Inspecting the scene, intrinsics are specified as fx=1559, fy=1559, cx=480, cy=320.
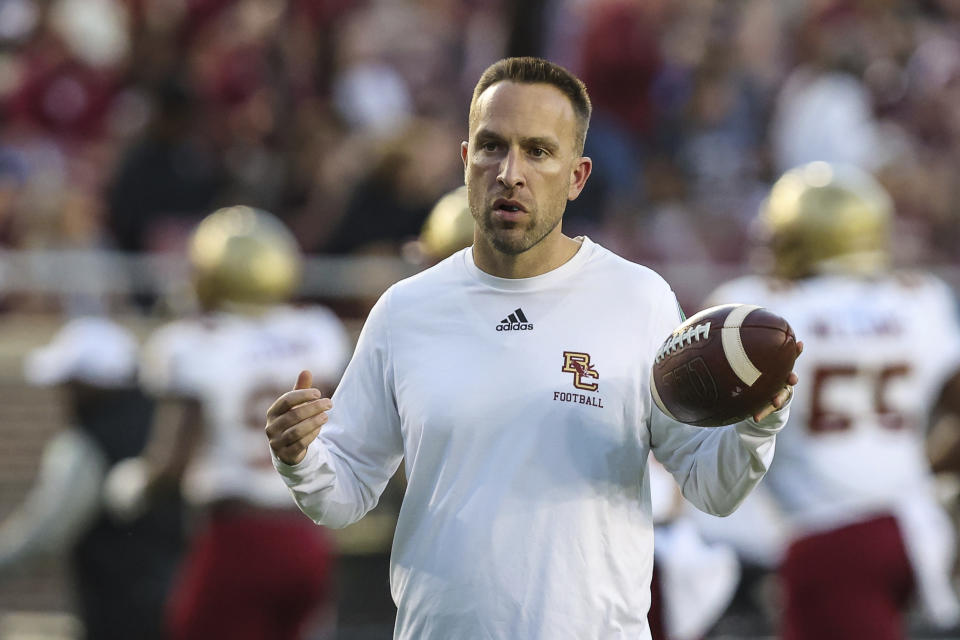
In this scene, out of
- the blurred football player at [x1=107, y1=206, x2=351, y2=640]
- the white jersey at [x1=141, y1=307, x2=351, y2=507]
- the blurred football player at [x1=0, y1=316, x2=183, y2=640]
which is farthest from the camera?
the blurred football player at [x1=0, y1=316, x2=183, y2=640]

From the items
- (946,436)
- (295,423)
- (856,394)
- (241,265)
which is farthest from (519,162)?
(241,265)

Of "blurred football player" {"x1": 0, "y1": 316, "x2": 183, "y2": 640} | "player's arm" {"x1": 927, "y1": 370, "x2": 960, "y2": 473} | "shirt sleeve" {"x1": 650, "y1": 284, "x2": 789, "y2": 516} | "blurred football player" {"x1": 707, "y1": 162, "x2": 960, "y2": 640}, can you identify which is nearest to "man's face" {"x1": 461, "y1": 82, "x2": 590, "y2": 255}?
"shirt sleeve" {"x1": 650, "y1": 284, "x2": 789, "y2": 516}

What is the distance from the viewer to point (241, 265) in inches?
270

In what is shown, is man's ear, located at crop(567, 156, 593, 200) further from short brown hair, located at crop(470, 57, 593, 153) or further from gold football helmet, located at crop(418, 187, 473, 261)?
gold football helmet, located at crop(418, 187, 473, 261)

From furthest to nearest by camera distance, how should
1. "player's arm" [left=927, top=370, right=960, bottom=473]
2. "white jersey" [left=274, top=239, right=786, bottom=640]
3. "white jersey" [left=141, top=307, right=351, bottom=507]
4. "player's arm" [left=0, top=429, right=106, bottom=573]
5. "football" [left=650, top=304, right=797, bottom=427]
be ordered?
"player's arm" [left=0, top=429, right=106, bottom=573] → "white jersey" [left=141, top=307, right=351, bottom=507] → "player's arm" [left=927, top=370, right=960, bottom=473] → "white jersey" [left=274, top=239, right=786, bottom=640] → "football" [left=650, top=304, right=797, bottom=427]

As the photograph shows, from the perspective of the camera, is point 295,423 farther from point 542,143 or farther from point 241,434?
point 241,434

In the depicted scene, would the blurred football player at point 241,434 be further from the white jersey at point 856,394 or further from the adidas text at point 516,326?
the adidas text at point 516,326

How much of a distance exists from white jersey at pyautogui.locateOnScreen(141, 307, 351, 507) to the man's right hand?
346 cm

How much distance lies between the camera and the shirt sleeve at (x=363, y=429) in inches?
129

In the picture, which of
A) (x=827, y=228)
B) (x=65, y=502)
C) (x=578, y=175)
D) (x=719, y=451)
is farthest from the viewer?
(x=65, y=502)

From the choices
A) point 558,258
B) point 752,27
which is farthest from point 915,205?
point 558,258

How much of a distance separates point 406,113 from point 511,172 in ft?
23.2

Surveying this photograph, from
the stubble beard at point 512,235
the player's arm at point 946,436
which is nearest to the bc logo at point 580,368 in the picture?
the stubble beard at point 512,235

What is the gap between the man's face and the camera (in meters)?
3.13
